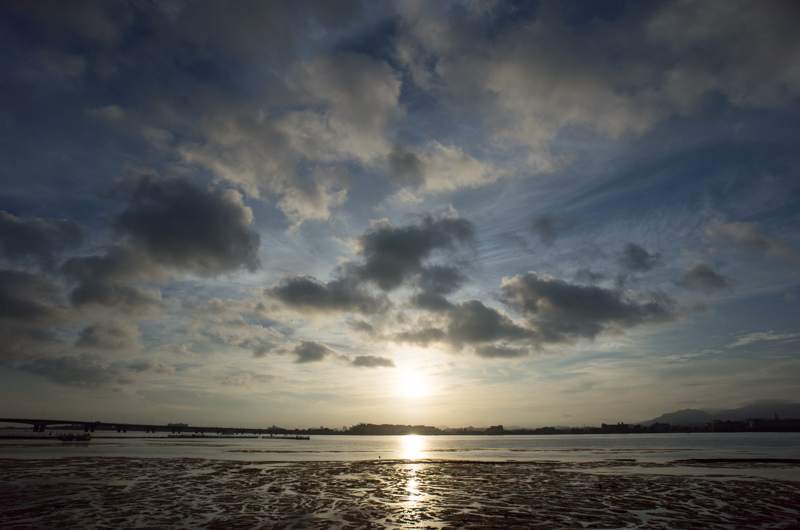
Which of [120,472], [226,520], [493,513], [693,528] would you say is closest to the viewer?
[693,528]

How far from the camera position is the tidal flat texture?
20656mm

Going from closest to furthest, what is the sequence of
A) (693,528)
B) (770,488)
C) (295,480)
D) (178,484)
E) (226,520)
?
1. (693,528)
2. (226,520)
3. (770,488)
4. (178,484)
5. (295,480)

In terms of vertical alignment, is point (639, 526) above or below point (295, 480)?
above

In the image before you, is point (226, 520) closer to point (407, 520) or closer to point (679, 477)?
point (407, 520)

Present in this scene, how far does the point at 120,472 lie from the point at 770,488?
62.1 meters

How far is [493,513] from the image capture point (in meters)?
22.7

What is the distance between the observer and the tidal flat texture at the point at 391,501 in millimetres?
20656

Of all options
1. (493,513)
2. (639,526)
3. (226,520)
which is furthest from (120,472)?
(639,526)

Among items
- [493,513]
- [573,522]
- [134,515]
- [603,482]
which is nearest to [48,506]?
[134,515]

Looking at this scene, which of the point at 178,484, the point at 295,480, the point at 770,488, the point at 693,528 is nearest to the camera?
the point at 693,528

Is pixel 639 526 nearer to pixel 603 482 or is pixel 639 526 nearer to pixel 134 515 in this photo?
pixel 603 482

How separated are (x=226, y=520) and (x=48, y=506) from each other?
12.4 metres

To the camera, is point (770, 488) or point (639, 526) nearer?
point (639, 526)

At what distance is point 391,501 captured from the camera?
2666 centimetres
